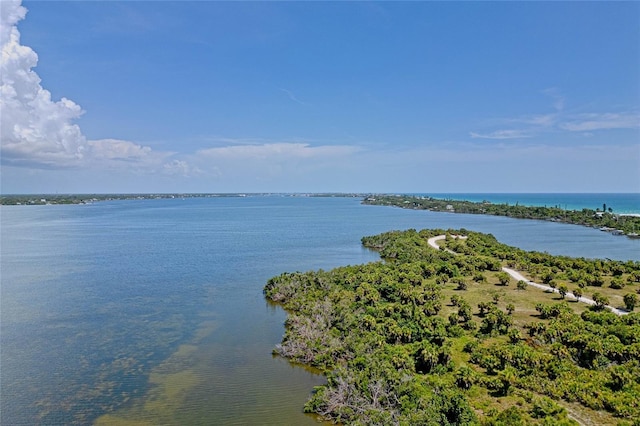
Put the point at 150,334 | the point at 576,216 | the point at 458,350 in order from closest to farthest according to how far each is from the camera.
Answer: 1. the point at 458,350
2. the point at 150,334
3. the point at 576,216

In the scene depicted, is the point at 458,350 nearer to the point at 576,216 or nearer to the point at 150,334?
the point at 150,334

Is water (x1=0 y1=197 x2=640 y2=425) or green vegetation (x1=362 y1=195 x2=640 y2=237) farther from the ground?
green vegetation (x1=362 y1=195 x2=640 y2=237)

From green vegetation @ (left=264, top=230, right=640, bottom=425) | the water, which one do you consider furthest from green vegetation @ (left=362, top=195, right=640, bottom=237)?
green vegetation @ (left=264, top=230, right=640, bottom=425)

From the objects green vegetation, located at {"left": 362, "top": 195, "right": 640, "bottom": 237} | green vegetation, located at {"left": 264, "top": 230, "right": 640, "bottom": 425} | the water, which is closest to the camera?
green vegetation, located at {"left": 264, "top": 230, "right": 640, "bottom": 425}

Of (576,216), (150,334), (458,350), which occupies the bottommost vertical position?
(150,334)

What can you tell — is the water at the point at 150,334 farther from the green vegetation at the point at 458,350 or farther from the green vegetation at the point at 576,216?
the green vegetation at the point at 576,216

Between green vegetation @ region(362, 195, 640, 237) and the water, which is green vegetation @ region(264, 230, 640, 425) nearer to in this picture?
the water

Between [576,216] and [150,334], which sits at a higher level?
[576,216]

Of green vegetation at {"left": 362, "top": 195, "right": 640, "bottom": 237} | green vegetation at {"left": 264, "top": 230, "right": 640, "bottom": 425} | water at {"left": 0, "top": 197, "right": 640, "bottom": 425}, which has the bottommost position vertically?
water at {"left": 0, "top": 197, "right": 640, "bottom": 425}

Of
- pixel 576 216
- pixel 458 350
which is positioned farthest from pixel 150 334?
pixel 576 216
